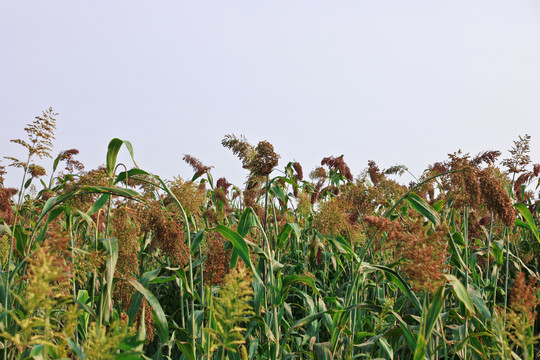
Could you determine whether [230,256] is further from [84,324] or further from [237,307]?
[237,307]

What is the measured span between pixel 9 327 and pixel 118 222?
889 mm

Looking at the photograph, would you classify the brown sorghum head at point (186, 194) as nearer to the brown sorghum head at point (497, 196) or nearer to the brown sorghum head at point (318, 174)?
the brown sorghum head at point (497, 196)

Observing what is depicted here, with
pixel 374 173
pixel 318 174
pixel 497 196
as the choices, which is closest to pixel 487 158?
pixel 497 196

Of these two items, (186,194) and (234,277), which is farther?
(186,194)

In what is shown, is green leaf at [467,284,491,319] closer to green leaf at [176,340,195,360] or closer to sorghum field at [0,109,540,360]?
sorghum field at [0,109,540,360]

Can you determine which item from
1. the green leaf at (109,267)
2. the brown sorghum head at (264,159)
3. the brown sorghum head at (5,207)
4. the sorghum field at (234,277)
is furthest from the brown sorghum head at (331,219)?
the brown sorghum head at (5,207)

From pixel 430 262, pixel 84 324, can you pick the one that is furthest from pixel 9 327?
pixel 430 262

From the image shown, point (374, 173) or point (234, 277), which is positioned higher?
point (374, 173)

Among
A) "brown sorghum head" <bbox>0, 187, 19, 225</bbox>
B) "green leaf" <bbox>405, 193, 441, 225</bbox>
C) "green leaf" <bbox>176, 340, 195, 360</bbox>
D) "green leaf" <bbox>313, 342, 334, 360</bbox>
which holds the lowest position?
"green leaf" <bbox>313, 342, 334, 360</bbox>

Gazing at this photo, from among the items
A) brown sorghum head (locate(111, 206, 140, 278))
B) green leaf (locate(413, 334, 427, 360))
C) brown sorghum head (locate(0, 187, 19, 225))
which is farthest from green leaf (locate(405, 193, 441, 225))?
brown sorghum head (locate(0, 187, 19, 225))

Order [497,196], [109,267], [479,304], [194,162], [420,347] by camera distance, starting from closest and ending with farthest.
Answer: [420,347] < [109,267] < [479,304] < [497,196] < [194,162]

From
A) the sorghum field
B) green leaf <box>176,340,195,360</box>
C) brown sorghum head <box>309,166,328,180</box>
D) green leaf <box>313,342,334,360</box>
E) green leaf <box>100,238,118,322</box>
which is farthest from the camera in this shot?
brown sorghum head <box>309,166,328,180</box>

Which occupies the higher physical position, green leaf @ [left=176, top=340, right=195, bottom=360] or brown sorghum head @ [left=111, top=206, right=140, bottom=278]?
brown sorghum head @ [left=111, top=206, right=140, bottom=278]

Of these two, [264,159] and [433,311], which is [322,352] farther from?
[264,159]
